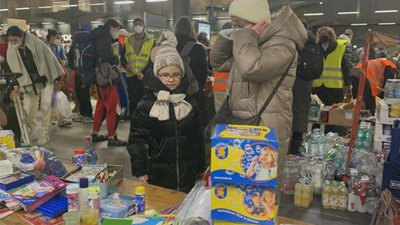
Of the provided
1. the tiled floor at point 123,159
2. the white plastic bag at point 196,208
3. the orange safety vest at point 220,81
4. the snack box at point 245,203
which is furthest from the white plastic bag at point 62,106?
the snack box at point 245,203

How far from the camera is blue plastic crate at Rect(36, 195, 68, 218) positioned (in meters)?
1.49

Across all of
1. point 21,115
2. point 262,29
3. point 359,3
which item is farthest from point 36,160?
point 359,3

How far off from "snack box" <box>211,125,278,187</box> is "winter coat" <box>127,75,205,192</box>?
1053 mm

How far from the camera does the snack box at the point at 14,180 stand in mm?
1625

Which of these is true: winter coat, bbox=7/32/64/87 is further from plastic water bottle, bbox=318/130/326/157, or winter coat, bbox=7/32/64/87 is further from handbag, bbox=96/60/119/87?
plastic water bottle, bbox=318/130/326/157

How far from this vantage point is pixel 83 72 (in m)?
4.90

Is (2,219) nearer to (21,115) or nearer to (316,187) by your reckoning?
(316,187)

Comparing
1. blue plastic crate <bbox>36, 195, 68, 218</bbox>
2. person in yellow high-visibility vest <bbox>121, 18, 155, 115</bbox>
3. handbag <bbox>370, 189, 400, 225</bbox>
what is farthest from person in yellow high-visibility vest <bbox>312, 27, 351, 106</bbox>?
blue plastic crate <bbox>36, 195, 68, 218</bbox>

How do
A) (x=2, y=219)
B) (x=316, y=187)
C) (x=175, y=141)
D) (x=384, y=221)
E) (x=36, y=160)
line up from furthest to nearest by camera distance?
(x=316, y=187), (x=175, y=141), (x=36, y=160), (x=2, y=219), (x=384, y=221)

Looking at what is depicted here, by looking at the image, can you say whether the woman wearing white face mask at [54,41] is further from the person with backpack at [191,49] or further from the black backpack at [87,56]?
Answer: the person with backpack at [191,49]

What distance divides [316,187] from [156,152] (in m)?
1.71

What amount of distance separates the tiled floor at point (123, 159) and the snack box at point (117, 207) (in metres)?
1.63

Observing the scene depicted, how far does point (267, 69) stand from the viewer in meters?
1.76

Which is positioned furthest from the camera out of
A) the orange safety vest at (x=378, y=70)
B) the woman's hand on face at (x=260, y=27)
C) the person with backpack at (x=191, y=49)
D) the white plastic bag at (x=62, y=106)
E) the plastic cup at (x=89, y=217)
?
the white plastic bag at (x=62, y=106)
